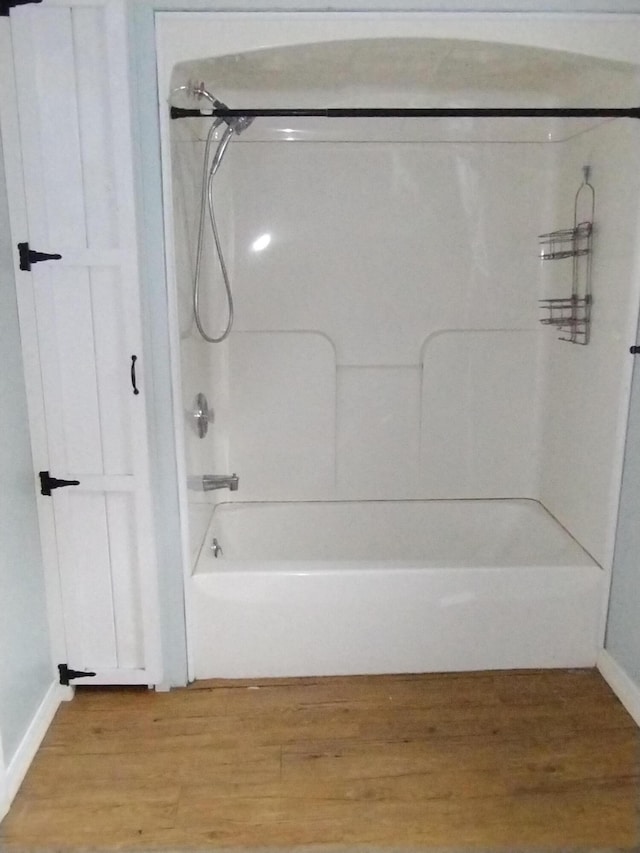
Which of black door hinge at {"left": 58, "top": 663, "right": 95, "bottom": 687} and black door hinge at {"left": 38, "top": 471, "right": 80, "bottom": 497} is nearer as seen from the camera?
black door hinge at {"left": 38, "top": 471, "right": 80, "bottom": 497}

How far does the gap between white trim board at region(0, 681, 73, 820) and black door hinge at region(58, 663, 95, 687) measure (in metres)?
0.03

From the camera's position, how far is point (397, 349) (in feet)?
9.78

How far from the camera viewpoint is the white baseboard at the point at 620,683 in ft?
7.43

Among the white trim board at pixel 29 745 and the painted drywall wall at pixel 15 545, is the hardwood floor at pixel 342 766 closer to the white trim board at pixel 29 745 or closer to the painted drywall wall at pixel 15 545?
the white trim board at pixel 29 745

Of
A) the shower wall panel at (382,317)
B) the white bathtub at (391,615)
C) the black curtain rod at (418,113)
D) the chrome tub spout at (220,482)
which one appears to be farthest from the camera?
the shower wall panel at (382,317)

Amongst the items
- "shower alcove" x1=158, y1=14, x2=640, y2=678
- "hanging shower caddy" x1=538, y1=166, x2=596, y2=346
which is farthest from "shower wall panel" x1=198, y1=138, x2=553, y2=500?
"hanging shower caddy" x1=538, y1=166, x2=596, y2=346

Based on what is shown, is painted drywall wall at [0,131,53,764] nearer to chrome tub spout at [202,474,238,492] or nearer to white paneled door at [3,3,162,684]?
white paneled door at [3,3,162,684]

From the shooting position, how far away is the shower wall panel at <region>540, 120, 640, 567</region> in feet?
7.39

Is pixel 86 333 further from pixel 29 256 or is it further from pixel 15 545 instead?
pixel 15 545

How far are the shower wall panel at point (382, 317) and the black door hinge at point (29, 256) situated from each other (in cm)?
86

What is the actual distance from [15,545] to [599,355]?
2.02 meters

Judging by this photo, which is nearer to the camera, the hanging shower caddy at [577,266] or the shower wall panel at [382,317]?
the hanging shower caddy at [577,266]

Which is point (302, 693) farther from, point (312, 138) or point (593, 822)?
point (312, 138)

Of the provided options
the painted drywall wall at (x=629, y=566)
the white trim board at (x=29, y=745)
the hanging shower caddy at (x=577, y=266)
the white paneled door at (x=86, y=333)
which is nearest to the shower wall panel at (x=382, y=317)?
the hanging shower caddy at (x=577, y=266)
